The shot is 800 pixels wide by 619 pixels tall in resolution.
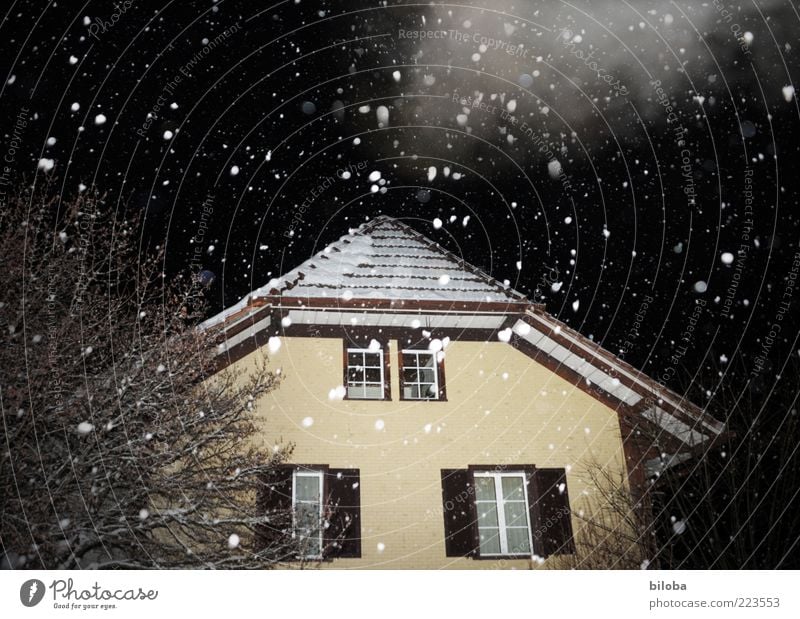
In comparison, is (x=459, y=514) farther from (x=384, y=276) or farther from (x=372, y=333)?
(x=384, y=276)

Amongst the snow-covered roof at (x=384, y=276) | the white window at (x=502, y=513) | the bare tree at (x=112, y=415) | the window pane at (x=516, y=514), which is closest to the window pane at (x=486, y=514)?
the white window at (x=502, y=513)

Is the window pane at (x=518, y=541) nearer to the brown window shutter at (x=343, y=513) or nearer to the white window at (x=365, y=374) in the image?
the brown window shutter at (x=343, y=513)

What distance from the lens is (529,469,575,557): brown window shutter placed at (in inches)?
209

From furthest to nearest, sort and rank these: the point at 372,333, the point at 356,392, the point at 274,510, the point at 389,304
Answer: the point at 372,333
the point at 356,392
the point at 389,304
the point at 274,510

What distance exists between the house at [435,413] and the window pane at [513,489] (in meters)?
0.01

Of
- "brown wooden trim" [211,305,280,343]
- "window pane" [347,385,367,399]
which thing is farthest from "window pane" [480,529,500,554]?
"brown wooden trim" [211,305,280,343]

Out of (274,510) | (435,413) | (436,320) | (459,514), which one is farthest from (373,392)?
(274,510)

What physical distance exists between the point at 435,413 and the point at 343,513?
1386 millimetres

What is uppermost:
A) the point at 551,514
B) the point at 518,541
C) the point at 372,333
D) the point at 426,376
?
the point at 372,333

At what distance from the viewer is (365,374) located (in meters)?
5.86

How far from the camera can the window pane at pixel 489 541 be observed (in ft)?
17.4

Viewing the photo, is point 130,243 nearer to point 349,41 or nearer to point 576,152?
Result: point 349,41

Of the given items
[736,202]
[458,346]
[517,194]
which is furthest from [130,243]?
[736,202]

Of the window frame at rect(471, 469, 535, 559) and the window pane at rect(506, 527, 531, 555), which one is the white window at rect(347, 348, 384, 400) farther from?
the window pane at rect(506, 527, 531, 555)
